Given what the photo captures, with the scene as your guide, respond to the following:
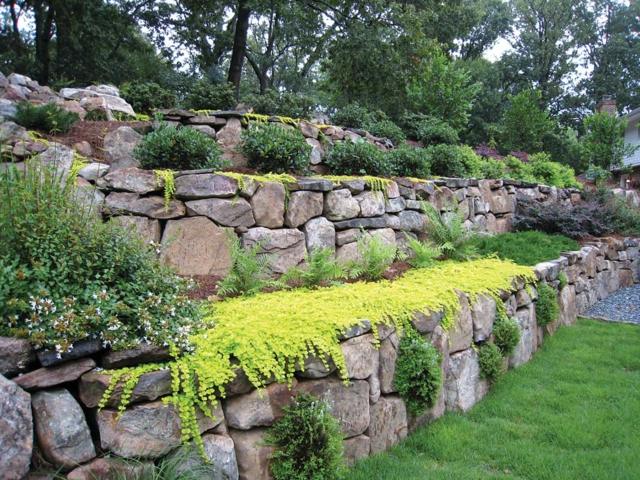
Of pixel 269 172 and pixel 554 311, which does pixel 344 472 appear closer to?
pixel 269 172

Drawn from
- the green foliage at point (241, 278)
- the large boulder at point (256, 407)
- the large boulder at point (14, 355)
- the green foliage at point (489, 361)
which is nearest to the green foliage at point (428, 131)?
the green foliage at point (489, 361)

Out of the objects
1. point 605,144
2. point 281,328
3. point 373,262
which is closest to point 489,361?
point 373,262

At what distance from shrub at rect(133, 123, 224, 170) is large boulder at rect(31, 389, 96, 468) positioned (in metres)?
3.09

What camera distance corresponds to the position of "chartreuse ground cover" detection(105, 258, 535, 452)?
2.57 meters

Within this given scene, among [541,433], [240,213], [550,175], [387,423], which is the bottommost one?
[541,433]

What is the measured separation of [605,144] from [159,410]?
19.5 m

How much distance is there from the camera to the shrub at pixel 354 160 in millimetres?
6441

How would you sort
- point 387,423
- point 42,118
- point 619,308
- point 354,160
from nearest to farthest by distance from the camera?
point 387,423 → point 42,118 → point 354,160 → point 619,308

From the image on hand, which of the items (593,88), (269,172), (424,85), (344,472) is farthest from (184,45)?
(593,88)

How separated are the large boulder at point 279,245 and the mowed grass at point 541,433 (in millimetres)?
2036

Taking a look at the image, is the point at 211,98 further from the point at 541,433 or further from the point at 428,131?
the point at 541,433

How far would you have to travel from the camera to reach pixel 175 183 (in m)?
4.54

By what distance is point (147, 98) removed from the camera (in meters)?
7.84

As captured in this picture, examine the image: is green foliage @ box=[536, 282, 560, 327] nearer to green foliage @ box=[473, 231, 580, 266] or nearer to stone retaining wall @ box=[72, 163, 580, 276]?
green foliage @ box=[473, 231, 580, 266]
